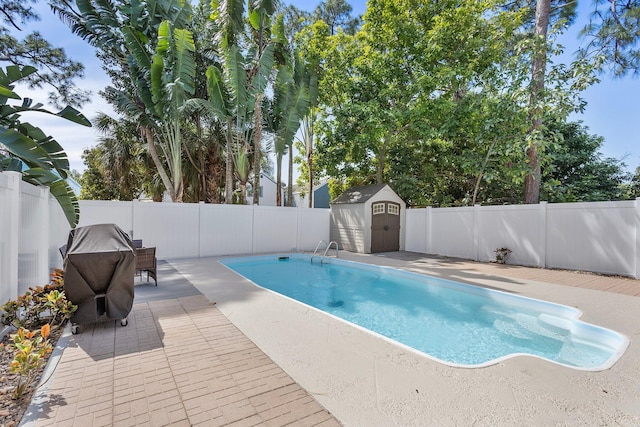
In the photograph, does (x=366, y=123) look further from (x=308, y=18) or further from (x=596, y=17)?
(x=308, y=18)

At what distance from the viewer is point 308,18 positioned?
19.1 meters

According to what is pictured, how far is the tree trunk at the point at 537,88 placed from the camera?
1060 centimetres

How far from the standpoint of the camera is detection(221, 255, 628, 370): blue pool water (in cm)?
419

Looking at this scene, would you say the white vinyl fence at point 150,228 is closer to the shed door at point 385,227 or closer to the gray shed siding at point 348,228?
the gray shed siding at point 348,228

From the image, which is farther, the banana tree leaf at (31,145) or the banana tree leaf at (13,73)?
the banana tree leaf at (13,73)

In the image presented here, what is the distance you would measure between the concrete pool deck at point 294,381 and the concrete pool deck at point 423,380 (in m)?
0.01

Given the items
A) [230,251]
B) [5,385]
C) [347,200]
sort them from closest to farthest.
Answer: [5,385], [230,251], [347,200]

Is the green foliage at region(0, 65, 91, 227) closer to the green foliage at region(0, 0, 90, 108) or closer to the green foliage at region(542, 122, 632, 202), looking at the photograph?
the green foliage at region(0, 0, 90, 108)

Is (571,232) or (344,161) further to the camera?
(344,161)

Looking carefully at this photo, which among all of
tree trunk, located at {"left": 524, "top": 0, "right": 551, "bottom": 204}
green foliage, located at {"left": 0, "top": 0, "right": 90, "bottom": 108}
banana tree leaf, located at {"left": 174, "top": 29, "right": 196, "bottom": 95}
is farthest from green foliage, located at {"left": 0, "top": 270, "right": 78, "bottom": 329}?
tree trunk, located at {"left": 524, "top": 0, "right": 551, "bottom": 204}

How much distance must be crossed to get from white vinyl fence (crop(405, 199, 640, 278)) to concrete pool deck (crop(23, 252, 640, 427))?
4.11 m

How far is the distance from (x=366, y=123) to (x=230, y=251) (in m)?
7.30

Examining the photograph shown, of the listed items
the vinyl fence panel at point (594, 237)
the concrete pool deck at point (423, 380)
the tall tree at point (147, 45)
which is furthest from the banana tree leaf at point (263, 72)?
the vinyl fence panel at point (594, 237)

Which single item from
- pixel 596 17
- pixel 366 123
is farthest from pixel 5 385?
pixel 596 17
